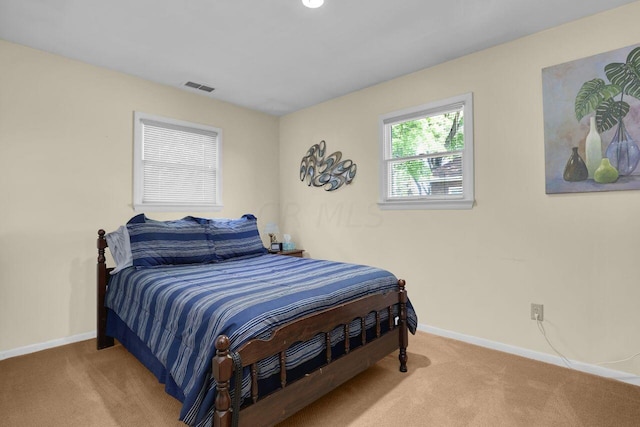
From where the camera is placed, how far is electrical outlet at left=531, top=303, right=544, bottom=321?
8.51ft

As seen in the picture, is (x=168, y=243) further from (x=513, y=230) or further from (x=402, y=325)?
(x=513, y=230)

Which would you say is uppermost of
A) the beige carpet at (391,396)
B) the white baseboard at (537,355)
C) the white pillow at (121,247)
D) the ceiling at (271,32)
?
the ceiling at (271,32)

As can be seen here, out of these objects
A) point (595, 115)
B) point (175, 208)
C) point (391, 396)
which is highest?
point (595, 115)

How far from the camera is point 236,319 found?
1.55m

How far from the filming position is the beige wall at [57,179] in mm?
2684

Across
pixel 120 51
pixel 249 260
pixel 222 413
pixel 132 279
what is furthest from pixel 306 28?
pixel 222 413

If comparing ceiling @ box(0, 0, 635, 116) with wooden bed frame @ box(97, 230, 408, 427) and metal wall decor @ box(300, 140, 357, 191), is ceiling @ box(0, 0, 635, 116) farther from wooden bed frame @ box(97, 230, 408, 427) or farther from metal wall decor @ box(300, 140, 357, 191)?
wooden bed frame @ box(97, 230, 408, 427)

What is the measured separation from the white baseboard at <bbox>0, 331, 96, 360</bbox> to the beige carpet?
0.25ft

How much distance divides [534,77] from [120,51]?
3.39m

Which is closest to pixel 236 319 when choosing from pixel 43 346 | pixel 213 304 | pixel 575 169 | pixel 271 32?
pixel 213 304

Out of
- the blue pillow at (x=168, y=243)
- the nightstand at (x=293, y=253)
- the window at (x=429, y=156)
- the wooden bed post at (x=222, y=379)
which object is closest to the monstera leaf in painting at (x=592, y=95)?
the window at (x=429, y=156)

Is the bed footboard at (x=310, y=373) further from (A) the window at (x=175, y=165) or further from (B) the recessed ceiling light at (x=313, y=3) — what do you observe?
(A) the window at (x=175, y=165)

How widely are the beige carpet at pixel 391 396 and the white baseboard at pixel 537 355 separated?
7 centimetres

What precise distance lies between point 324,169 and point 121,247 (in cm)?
232
